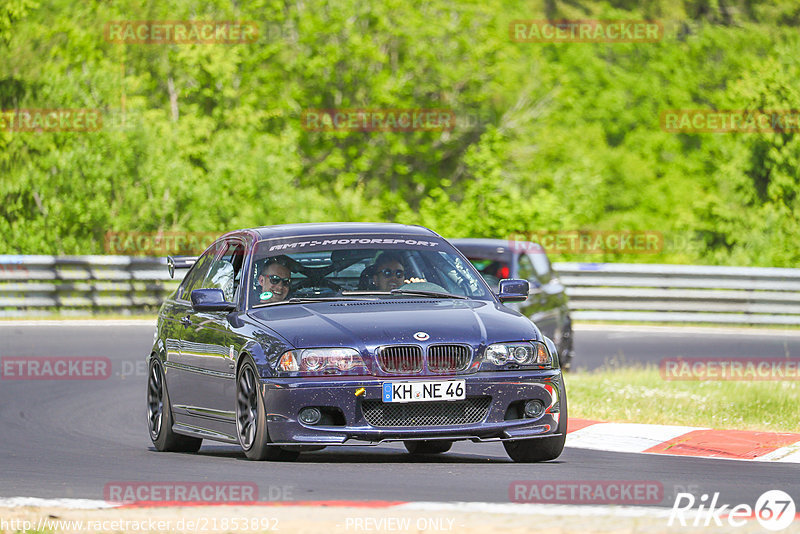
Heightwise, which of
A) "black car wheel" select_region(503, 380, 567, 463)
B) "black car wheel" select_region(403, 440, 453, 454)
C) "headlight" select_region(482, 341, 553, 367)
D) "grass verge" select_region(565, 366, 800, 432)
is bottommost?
"grass verge" select_region(565, 366, 800, 432)

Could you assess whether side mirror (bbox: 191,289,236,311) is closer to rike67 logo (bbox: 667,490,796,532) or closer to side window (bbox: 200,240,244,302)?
side window (bbox: 200,240,244,302)

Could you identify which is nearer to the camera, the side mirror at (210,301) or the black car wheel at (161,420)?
the side mirror at (210,301)

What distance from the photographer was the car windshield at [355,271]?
33.0 ft

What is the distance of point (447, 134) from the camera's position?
51.1 m

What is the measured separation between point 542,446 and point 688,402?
470cm

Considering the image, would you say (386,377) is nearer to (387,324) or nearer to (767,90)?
(387,324)

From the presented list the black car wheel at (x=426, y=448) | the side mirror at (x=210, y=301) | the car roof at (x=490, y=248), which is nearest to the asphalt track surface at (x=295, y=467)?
the black car wheel at (x=426, y=448)

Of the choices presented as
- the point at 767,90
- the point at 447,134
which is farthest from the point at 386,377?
the point at 447,134

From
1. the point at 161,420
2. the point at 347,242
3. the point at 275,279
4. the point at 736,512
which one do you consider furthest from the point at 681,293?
the point at 736,512

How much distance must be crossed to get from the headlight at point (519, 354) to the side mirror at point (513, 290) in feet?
3.30

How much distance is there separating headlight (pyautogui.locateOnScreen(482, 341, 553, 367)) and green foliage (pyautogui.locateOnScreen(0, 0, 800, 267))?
20.4 meters

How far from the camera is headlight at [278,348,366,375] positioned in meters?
8.99

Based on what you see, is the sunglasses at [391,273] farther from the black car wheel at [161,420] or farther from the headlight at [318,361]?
the black car wheel at [161,420]

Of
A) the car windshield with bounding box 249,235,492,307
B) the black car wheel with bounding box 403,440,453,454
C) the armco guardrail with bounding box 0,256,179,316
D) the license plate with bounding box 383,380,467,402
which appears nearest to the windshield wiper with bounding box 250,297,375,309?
the car windshield with bounding box 249,235,492,307
